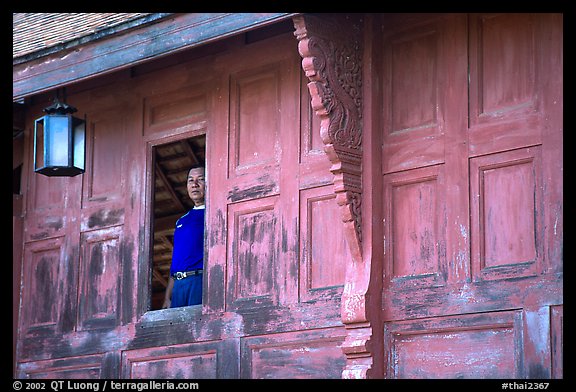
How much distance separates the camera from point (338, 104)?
1101 centimetres

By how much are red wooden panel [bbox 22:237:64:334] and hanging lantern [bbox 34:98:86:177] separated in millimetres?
1358

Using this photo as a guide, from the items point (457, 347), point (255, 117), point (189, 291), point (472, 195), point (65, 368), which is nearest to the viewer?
point (457, 347)

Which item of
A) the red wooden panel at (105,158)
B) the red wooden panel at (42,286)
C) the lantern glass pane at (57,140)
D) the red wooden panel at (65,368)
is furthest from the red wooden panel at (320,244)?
the red wooden panel at (42,286)

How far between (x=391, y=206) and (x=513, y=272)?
1351 millimetres

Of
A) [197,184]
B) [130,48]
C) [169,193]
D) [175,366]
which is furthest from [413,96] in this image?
[169,193]

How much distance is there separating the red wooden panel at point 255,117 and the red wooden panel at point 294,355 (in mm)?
1607

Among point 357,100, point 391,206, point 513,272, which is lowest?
point 513,272

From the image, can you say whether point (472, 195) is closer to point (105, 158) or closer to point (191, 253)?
point (191, 253)

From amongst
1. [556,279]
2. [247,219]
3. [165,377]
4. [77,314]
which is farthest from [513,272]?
[77,314]

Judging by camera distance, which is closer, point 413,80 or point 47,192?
point 413,80

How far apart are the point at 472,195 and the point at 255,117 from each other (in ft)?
8.64

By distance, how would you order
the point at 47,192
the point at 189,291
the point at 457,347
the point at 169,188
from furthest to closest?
the point at 169,188, the point at 47,192, the point at 189,291, the point at 457,347

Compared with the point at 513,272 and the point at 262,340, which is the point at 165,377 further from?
the point at 513,272

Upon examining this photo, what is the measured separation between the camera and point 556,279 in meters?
9.78
